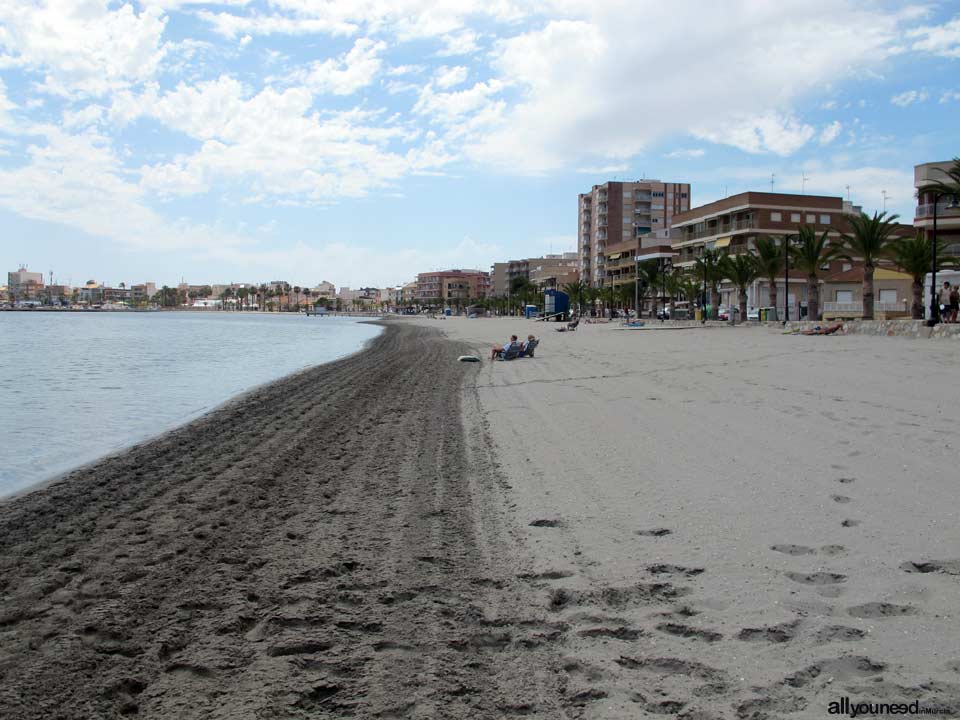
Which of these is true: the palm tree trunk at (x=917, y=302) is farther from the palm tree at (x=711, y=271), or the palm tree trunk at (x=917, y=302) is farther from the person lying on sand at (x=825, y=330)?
the palm tree at (x=711, y=271)

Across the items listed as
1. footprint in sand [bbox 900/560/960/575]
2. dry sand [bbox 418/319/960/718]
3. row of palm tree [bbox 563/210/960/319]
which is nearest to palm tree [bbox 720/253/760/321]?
row of palm tree [bbox 563/210/960/319]

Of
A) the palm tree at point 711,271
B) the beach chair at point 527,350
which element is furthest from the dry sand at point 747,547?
the palm tree at point 711,271

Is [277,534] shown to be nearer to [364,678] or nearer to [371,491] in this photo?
[371,491]

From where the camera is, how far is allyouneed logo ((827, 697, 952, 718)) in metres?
2.99

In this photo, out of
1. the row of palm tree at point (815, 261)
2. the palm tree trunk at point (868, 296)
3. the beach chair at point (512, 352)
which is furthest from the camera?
the palm tree trunk at point (868, 296)

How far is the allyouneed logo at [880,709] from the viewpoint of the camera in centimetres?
299

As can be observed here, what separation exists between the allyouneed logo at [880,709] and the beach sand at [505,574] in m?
0.06

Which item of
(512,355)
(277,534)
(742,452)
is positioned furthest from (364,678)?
(512,355)

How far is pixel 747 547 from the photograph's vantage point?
497cm

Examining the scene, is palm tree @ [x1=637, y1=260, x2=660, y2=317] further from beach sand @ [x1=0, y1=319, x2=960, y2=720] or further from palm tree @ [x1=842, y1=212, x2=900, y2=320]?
beach sand @ [x1=0, y1=319, x2=960, y2=720]

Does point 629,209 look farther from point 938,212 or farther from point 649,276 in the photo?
point 938,212

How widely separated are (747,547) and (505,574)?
1.60 meters

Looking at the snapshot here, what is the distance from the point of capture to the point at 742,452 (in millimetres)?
7914

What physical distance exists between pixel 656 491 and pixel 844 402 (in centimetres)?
566
